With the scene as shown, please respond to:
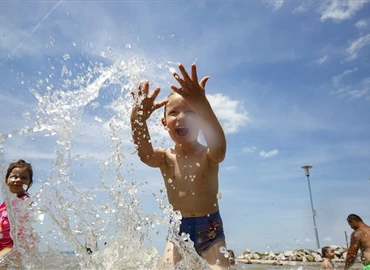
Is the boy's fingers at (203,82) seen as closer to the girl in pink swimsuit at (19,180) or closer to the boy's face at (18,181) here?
the girl in pink swimsuit at (19,180)

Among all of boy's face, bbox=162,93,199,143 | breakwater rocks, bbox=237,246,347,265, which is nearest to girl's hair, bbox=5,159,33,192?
boy's face, bbox=162,93,199,143

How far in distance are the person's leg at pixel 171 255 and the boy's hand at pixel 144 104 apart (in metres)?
1.38

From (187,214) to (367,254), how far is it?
23.7 ft

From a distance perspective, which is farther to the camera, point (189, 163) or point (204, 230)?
point (189, 163)

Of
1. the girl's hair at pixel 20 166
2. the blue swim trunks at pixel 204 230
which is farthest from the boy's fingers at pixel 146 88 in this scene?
the girl's hair at pixel 20 166

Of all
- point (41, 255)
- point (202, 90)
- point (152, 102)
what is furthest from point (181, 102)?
point (41, 255)

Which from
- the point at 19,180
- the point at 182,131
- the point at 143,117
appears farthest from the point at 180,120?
the point at 19,180

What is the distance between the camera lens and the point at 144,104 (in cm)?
401

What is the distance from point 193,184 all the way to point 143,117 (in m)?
0.90

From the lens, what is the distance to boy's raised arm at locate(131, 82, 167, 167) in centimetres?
400

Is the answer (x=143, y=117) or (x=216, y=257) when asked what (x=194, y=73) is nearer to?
(x=143, y=117)

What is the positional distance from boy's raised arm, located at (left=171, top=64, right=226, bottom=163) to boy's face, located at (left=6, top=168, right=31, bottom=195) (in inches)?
133

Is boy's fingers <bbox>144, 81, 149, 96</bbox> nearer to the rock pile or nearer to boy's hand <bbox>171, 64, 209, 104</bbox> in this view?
boy's hand <bbox>171, 64, 209, 104</bbox>

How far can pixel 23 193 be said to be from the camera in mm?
5617
